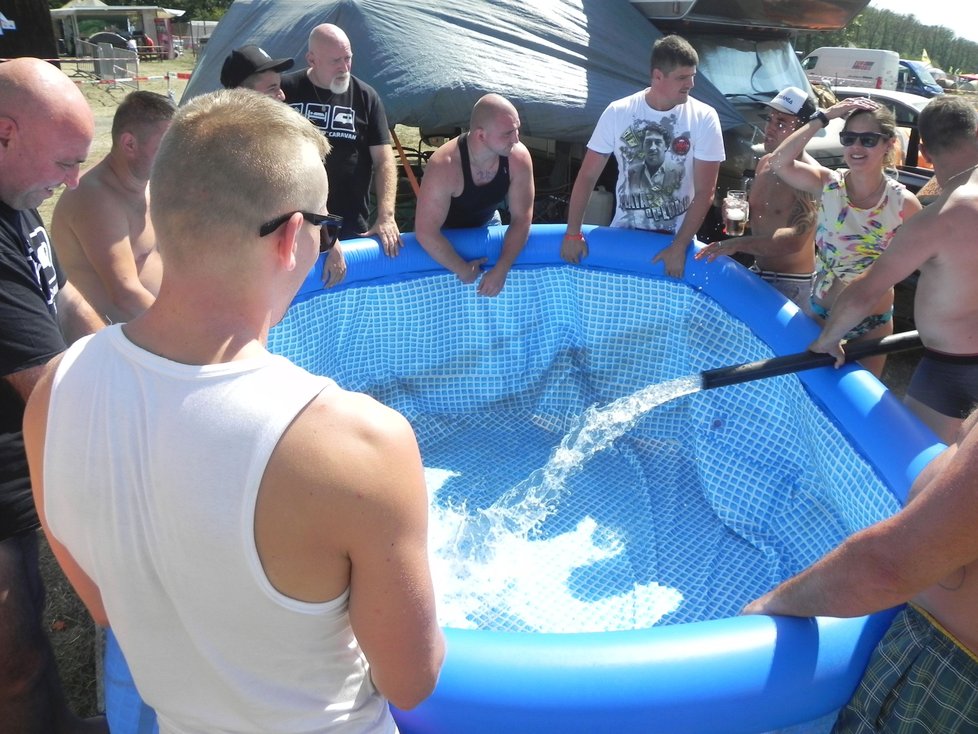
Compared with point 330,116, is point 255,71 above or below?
above

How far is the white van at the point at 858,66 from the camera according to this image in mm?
18188

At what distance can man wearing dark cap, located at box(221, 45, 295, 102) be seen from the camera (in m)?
3.90

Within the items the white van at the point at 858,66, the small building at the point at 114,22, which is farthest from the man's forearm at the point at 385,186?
the small building at the point at 114,22

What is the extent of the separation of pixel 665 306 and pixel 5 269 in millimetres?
3522

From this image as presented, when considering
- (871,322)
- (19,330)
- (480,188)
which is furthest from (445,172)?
(19,330)

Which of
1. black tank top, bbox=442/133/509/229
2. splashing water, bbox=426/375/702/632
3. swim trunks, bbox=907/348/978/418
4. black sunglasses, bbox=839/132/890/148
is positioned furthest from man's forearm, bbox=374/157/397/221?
swim trunks, bbox=907/348/978/418

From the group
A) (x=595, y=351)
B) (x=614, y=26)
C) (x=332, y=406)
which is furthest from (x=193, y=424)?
(x=614, y=26)

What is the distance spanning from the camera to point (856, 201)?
3354mm

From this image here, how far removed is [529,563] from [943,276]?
6.59ft

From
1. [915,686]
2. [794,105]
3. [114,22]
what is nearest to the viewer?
[915,686]

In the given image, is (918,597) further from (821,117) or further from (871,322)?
(821,117)

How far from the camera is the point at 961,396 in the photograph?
9.31 ft

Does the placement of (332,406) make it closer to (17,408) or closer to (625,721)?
(625,721)

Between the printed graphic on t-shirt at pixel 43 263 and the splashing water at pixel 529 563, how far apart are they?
185cm
